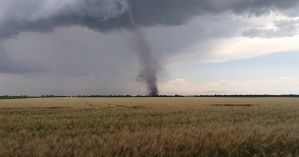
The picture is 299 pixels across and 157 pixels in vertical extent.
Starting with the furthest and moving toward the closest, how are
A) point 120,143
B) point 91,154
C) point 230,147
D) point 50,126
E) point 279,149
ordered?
point 50,126, point 279,149, point 230,147, point 120,143, point 91,154

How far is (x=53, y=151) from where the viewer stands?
5.23 metres

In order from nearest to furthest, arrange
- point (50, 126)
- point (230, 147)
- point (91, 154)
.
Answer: point (91, 154) < point (230, 147) < point (50, 126)

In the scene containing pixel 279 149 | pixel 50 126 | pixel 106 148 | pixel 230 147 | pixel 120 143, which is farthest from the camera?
pixel 50 126

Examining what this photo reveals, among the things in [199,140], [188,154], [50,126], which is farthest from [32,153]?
[50,126]

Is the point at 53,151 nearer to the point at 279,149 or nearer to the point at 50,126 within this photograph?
the point at 279,149

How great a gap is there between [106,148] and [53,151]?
100 centimetres

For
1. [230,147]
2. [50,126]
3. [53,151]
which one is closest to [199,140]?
[230,147]

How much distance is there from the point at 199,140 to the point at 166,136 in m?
0.82

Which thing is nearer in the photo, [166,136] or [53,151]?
[53,151]

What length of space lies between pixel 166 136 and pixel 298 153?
318 centimetres

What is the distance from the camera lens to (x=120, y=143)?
593cm

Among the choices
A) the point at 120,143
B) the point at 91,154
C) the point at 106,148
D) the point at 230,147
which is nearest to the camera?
the point at 91,154

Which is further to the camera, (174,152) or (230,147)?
(230,147)

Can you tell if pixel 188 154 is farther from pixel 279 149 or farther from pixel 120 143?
pixel 279 149
